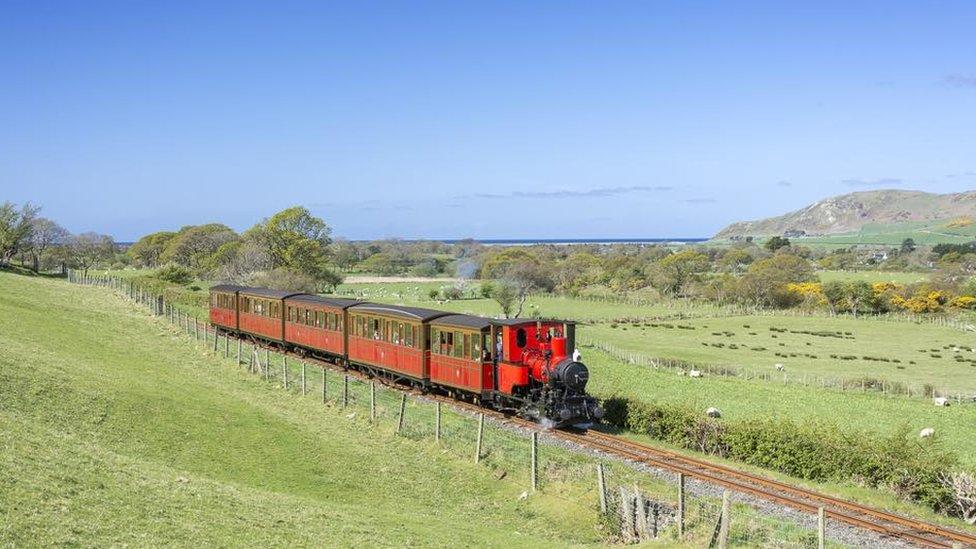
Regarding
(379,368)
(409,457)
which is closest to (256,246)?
(379,368)

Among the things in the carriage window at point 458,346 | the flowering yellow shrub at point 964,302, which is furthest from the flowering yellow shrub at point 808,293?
the carriage window at point 458,346

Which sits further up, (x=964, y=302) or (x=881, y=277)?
(x=881, y=277)

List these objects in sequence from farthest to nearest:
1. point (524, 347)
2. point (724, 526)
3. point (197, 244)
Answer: point (197, 244), point (524, 347), point (724, 526)

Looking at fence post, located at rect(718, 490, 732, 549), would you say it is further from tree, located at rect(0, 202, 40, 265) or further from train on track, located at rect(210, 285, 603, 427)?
tree, located at rect(0, 202, 40, 265)

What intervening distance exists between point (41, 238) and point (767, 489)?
10375cm

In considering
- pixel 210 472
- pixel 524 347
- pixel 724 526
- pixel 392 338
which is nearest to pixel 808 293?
pixel 392 338

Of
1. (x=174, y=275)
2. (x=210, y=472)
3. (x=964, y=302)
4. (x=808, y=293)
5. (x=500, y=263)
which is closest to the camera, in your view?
(x=210, y=472)

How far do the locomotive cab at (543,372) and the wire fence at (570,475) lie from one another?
103 cm

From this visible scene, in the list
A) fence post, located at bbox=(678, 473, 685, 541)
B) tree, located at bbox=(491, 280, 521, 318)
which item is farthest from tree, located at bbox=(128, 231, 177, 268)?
fence post, located at bbox=(678, 473, 685, 541)

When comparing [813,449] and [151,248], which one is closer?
[813,449]

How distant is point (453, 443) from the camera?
2177 cm

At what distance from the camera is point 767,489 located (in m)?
18.4

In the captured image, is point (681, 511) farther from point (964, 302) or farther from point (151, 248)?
point (151, 248)

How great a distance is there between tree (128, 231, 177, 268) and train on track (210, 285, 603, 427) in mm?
98779
